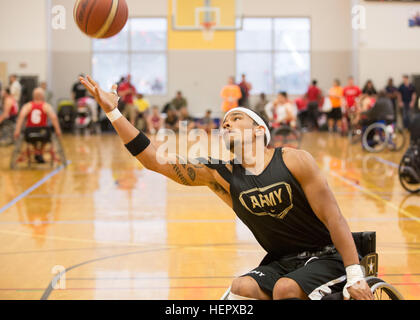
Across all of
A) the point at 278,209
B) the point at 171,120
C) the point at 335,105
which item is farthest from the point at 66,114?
the point at 278,209

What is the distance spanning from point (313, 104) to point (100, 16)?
17.4 m

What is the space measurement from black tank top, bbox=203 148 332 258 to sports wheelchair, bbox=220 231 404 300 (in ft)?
0.62

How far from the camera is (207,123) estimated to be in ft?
70.7

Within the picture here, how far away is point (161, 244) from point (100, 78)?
17661mm

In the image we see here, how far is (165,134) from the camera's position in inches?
786

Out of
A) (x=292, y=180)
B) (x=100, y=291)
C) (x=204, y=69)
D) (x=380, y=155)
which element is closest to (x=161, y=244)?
(x=100, y=291)

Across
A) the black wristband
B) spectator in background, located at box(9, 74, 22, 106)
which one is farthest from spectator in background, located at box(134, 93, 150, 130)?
the black wristband

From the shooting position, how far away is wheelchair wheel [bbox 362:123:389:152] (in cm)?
1427

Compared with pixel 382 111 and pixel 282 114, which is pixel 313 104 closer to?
pixel 282 114

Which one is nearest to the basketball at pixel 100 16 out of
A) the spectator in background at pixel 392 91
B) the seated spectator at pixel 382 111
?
the seated spectator at pixel 382 111

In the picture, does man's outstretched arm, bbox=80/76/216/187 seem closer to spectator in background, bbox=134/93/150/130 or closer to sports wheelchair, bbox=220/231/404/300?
sports wheelchair, bbox=220/231/404/300
